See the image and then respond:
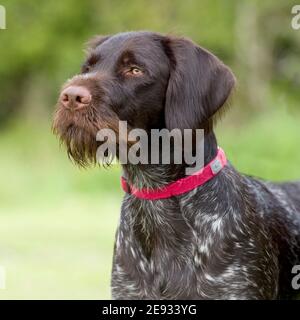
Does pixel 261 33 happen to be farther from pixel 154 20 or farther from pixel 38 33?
pixel 38 33

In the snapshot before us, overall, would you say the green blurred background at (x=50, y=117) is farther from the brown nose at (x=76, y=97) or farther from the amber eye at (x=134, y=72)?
the brown nose at (x=76, y=97)

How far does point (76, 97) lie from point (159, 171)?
72 centimetres

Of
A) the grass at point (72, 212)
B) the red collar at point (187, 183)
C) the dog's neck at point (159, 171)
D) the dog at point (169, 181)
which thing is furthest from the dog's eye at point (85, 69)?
the grass at point (72, 212)

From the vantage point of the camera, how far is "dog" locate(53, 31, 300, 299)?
5.14 m

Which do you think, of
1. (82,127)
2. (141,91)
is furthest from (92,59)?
(82,127)

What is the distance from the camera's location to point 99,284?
25.8 feet

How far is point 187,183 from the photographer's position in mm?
5285

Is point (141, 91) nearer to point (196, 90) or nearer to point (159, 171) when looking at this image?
point (196, 90)

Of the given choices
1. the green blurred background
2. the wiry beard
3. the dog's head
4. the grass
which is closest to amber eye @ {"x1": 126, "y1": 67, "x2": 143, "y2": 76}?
the dog's head

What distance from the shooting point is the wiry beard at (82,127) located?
5.04 meters

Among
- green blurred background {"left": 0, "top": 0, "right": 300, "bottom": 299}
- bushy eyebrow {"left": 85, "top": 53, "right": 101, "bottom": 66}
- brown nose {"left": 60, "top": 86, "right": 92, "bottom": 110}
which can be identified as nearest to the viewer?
brown nose {"left": 60, "top": 86, "right": 92, "bottom": 110}

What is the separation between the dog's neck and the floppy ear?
0.51 ft

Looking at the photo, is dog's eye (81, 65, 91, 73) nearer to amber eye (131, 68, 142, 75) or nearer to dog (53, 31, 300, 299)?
dog (53, 31, 300, 299)

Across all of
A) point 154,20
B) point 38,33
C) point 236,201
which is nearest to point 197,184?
point 236,201
